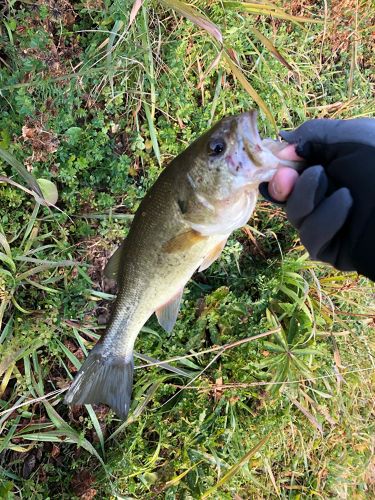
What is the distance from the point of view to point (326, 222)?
172 centimetres

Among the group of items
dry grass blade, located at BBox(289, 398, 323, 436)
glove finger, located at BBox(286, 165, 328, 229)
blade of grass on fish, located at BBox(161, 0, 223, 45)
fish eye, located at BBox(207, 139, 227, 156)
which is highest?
blade of grass on fish, located at BBox(161, 0, 223, 45)

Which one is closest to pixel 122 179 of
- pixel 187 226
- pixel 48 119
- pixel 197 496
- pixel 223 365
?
pixel 48 119

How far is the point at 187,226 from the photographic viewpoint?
2.02m

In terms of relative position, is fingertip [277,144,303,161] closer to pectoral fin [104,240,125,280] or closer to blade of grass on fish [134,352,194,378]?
pectoral fin [104,240,125,280]

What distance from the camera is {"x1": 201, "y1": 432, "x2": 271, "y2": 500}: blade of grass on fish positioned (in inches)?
122

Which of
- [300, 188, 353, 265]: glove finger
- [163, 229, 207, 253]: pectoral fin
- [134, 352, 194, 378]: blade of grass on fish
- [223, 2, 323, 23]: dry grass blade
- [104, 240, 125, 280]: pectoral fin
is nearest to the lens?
[300, 188, 353, 265]: glove finger

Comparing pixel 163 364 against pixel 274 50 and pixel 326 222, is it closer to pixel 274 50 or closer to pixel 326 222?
pixel 326 222

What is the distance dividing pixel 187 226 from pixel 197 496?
1.96m

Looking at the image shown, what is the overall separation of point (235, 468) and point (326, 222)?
2.08 meters

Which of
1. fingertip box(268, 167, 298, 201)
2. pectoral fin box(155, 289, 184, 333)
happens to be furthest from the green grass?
fingertip box(268, 167, 298, 201)

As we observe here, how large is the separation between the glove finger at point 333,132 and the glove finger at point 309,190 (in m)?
0.19

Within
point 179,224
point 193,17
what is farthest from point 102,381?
point 193,17

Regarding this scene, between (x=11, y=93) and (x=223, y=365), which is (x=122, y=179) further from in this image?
(x=223, y=365)

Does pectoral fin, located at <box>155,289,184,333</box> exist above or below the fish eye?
below
